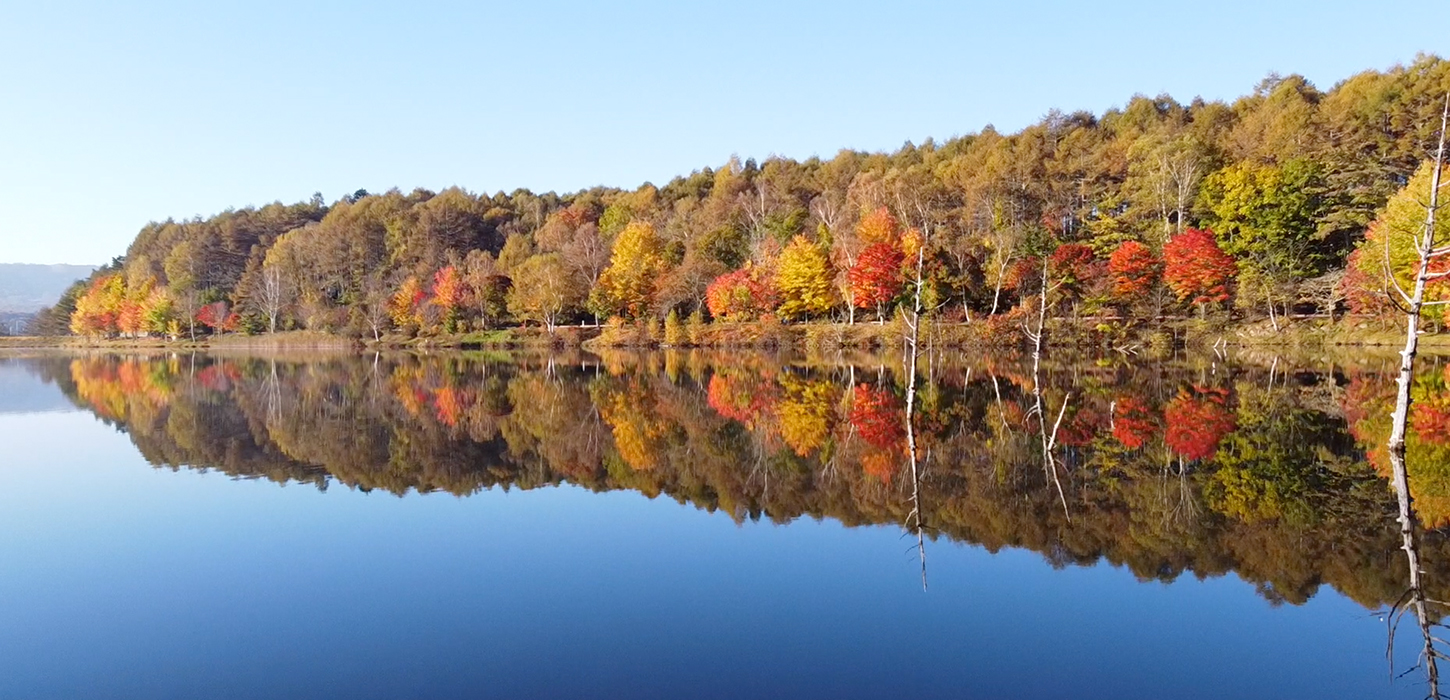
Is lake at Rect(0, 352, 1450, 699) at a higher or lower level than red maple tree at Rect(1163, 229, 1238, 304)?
lower

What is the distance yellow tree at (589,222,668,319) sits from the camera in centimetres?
6362

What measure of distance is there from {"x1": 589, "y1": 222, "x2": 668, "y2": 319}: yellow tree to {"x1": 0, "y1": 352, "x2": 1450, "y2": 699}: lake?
1746 inches

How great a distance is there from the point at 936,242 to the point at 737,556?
152 feet

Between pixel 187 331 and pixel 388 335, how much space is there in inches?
1185

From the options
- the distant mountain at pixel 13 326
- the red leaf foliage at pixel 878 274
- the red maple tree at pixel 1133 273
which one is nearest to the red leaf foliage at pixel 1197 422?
the red maple tree at pixel 1133 273

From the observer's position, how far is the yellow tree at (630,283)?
63.6 meters

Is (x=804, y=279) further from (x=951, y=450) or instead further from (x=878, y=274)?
(x=951, y=450)

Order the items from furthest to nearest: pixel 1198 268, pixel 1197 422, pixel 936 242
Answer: pixel 936 242 → pixel 1198 268 → pixel 1197 422

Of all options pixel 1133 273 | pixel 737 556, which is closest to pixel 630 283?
pixel 1133 273

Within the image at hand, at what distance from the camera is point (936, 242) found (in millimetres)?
52375

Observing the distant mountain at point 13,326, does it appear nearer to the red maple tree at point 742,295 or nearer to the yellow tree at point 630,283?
the yellow tree at point 630,283

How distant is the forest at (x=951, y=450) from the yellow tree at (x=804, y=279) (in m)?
24.2

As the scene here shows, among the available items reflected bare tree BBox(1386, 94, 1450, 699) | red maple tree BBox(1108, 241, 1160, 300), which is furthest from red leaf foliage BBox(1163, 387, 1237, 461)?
red maple tree BBox(1108, 241, 1160, 300)

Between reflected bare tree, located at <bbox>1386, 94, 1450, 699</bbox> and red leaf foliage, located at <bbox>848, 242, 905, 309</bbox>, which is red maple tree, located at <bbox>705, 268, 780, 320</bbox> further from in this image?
reflected bare tree, located at <bbox>1386, 94, 1450, 699</bbox>
